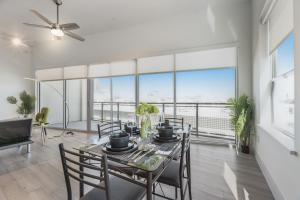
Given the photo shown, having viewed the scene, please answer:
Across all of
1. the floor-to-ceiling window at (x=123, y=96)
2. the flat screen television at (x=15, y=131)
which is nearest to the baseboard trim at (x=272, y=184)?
the floor-to-ceiling window at (x=123, y=96)

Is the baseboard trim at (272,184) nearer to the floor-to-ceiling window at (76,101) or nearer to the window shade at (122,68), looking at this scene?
the window shade at (122,68)

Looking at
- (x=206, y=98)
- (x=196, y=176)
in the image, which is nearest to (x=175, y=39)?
(x=206, y=98)

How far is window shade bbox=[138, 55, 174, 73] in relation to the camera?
4.56m

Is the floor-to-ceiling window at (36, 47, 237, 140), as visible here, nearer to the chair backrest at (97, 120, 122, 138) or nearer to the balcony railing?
the balcony railing

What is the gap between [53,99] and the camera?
7.18 meters

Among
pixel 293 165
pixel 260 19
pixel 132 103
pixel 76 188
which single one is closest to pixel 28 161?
pixel 76 188

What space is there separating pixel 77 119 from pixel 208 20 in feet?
22.1

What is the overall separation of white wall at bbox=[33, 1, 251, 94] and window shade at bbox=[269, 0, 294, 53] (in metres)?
1.17

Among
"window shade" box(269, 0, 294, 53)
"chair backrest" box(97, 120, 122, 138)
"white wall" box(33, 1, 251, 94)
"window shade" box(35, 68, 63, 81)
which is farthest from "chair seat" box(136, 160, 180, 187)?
"window shade" box(35, 68, 63, 81)

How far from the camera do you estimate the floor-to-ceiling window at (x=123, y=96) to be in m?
5.34

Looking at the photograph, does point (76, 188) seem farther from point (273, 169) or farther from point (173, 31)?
point (173, 31)

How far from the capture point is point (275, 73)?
101 inches

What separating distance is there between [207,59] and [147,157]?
3511 millimetres

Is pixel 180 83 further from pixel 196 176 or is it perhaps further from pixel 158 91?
pixel 196 176
